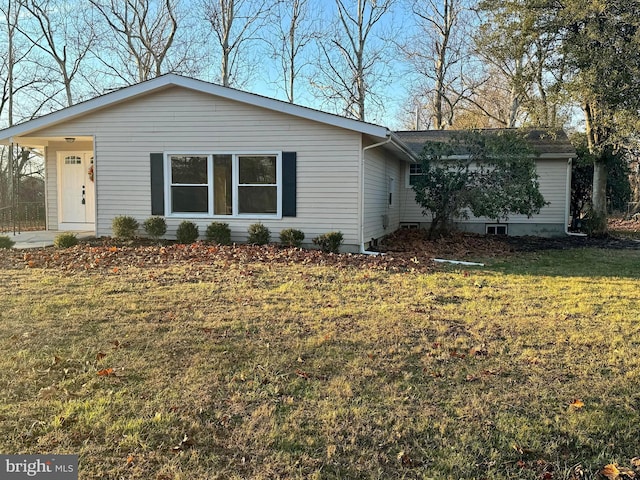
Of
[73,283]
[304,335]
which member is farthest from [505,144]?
[73,283]

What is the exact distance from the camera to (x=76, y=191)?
12.9m

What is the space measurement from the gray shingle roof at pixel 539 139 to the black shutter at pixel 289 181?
16.0 feet

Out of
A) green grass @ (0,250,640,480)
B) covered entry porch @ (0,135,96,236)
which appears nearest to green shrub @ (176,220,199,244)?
covered entry porch @ (0,135,96,236)

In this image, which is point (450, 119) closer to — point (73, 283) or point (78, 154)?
point (78, 154)

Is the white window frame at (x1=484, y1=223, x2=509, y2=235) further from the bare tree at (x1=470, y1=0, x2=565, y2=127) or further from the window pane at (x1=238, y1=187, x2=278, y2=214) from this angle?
the window pane at (x1=238, y1=187, x2=278, y2=214)

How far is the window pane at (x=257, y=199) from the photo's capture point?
36.2 ft

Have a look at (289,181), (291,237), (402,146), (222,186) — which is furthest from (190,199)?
(402,146)

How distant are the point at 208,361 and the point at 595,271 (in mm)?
7439

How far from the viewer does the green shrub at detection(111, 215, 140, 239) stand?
10989 mm

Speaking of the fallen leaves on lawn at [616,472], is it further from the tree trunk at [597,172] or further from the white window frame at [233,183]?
the tree trunk at [597,172]

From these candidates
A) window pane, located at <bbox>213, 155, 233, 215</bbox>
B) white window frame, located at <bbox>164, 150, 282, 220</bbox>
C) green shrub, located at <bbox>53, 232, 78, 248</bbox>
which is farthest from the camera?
window pane, located at <bbox>213, 155, 233, 215</bbox>

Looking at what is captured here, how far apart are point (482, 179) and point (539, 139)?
588 centimetres

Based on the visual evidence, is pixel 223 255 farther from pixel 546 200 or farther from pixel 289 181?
pixel 546 200

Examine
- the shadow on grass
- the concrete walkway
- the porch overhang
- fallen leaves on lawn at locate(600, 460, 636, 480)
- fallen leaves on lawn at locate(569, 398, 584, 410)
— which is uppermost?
the porch overhang
